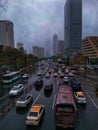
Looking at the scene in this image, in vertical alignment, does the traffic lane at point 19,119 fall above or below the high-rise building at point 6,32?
below

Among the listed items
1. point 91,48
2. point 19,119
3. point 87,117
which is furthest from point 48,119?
point 91,48

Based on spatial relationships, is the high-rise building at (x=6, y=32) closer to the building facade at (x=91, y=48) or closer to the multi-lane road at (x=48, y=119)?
the building facade at (x=91, y=48)

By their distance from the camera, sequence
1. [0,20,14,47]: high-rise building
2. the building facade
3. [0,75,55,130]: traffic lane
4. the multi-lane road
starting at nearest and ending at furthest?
1. the multi-lane road
2. [0,75,55,130]: traffic lane
3. the building facade
4. [0,20,14,47]: high-rise building

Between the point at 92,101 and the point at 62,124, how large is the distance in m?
13.4

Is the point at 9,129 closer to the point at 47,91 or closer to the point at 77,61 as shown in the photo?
the point at 47,91

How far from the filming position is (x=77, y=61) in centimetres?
12356

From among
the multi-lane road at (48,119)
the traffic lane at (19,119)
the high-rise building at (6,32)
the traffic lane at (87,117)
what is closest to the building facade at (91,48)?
the high-rise building at (6,32)

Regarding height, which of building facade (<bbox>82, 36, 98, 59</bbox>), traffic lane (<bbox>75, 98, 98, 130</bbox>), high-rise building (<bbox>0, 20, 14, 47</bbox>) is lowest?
traffic lane (<bbox>75, 98, 98, 130</bbox>)

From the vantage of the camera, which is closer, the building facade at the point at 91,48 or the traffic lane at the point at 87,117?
the traffic lane at the point at 87,117

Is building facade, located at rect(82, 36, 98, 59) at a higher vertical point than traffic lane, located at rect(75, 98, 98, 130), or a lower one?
higher

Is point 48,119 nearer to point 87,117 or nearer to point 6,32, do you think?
point 87,117

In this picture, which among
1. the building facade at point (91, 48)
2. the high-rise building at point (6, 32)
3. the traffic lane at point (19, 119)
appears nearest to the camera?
the traffic lane at point (19, 119)

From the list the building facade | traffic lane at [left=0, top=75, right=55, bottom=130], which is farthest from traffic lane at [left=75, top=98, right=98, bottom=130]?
the building facade

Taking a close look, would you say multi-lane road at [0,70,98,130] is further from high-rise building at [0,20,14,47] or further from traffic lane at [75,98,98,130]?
high-rise building at [0,20,14,47]
